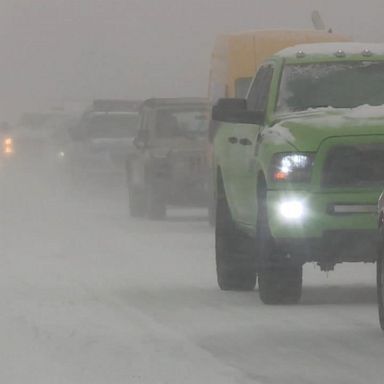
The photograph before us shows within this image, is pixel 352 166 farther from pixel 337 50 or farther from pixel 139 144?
pixel 139 144

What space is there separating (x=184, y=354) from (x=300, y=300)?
11.2 feet

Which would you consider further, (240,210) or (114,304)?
(240,210)

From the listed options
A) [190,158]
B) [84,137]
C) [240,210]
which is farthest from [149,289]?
[84,137]

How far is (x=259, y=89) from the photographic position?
46.7 ft

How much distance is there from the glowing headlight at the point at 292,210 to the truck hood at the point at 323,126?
39cm

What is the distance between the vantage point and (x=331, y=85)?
13555mm

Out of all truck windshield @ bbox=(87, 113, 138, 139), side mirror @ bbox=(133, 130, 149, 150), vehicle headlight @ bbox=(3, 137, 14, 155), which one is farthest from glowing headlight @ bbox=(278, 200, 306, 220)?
vehicle headlight @ bbox=(3, 137, 14, 155)

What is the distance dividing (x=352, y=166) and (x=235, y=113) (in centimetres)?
137

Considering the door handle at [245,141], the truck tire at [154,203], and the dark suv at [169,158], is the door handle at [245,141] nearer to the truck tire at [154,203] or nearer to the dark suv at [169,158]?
the dark suv at [169,158]

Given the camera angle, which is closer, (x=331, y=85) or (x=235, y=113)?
(x=235, y=113)

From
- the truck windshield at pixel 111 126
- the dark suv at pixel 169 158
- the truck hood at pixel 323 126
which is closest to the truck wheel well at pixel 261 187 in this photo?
the truck hood at pixel 323 126

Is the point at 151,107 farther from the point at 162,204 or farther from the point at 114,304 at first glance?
the point at 114,304

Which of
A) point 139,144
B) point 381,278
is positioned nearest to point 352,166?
point 381,278

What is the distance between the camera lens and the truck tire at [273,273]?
12.6 m
